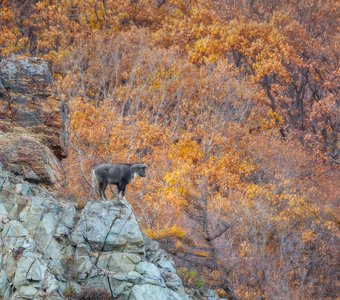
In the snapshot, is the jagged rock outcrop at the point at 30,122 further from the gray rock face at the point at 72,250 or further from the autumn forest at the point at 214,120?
the autumn forest at the point at 214,120

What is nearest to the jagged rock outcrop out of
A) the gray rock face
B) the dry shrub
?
the gray rock face

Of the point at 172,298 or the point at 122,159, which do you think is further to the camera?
the point at 122,159

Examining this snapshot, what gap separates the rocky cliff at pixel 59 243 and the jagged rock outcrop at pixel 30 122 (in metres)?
0.03

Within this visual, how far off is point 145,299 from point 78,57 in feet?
97.3

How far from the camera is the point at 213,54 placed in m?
52.2

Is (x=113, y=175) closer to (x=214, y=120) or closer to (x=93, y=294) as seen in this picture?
(x=93, y=294)

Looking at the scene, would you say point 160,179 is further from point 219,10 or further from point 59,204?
point 219,10

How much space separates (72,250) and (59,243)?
401 millimetres

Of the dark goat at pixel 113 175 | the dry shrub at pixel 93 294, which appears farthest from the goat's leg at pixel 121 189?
the dry shrub at pixel 93 294

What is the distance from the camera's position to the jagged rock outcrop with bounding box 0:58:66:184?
20.6m

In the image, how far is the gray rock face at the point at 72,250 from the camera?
1784 centimetres

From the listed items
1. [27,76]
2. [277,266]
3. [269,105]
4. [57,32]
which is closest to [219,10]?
[269,105]

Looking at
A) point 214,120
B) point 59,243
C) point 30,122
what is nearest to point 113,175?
point 30,122

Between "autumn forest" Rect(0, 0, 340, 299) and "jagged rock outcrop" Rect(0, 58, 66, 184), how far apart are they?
116 cm
